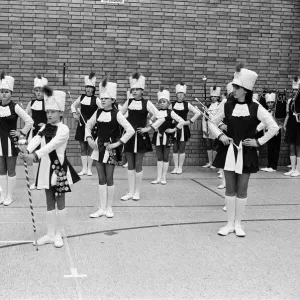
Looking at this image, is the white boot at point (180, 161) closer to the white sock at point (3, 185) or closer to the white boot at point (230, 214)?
the white sock at point (3, 185)

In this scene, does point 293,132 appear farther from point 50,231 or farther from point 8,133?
point 50,231

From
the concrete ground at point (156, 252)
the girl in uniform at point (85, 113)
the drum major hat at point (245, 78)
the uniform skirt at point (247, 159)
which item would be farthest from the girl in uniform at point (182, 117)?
the drum major hat at point (245, 78)

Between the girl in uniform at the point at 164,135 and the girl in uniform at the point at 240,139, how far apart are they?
372cm

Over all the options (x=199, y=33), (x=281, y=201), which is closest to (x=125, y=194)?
(x=281, y=201)

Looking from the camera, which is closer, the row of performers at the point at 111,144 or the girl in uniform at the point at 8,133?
the row of performers at the point at 111,144

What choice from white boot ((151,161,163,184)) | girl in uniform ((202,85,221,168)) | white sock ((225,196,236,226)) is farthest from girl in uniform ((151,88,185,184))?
white sock ((225,196,236,226))

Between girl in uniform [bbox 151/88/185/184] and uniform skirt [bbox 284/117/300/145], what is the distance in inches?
110

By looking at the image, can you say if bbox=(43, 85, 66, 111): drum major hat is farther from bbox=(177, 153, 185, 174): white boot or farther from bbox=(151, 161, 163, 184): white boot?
bbox=(177, 153, 185, 174): white boot

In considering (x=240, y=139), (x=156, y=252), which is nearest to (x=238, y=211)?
(x=240, y=139)

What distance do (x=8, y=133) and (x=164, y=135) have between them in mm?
3419

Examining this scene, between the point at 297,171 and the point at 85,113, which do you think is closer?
the point at 85,113

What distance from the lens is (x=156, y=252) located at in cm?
573

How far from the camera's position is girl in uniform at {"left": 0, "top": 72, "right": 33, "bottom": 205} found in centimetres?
793

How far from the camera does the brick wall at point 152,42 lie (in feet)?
38.9
